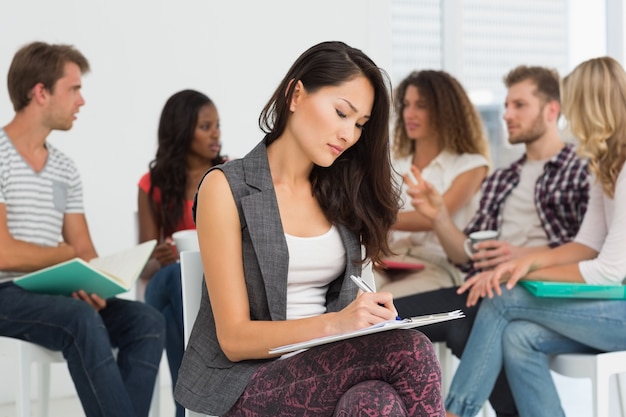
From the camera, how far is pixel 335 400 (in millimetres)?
1561

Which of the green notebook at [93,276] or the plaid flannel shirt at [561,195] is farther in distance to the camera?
the plaid flannel shirt at [561,195]

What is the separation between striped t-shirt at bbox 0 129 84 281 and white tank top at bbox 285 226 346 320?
1.17 m

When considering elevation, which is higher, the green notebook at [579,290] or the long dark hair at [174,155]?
the long dark hair at [174,155]

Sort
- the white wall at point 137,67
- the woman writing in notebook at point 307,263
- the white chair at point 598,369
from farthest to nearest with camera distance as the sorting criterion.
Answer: the white wall at point 137,67, the white chair at point 598,369, the woman writing in notebook at point 307,263

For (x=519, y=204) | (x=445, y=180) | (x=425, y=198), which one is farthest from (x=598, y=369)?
(x=445, y=180)

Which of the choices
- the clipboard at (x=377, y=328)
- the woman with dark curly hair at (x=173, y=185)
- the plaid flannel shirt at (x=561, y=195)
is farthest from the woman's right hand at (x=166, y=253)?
the clipboard at (x=377, y=328)

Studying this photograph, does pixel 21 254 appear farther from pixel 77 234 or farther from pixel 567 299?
pixel 567 299

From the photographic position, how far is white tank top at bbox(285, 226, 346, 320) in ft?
5.77

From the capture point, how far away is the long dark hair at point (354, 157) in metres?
1.77

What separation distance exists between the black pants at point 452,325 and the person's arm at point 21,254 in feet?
3.44

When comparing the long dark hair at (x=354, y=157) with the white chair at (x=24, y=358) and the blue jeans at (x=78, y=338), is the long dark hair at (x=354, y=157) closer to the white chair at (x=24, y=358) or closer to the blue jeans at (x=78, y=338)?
the blue jeans at (x=78, y=338)

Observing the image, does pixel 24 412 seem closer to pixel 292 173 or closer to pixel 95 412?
pixel 95 412

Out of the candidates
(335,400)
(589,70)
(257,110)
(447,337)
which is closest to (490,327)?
(447,337)

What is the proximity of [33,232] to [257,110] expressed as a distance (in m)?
2.02
